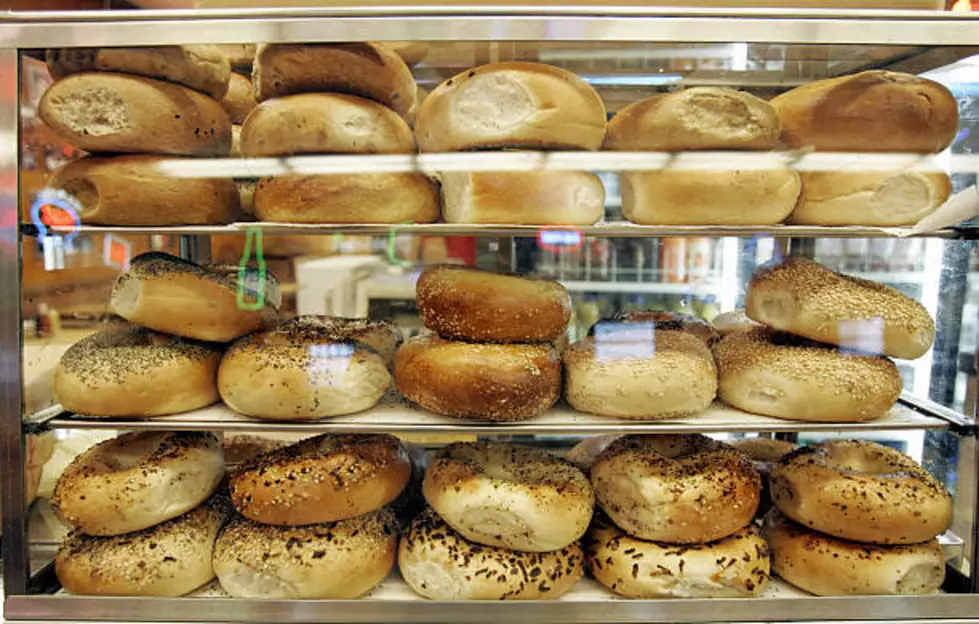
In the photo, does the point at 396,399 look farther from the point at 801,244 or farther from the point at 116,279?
the point at 801,244

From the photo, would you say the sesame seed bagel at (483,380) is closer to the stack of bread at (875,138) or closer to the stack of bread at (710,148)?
the stack of bread at (710,148)

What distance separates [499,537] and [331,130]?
1309 mm

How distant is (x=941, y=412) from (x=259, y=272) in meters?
2.29

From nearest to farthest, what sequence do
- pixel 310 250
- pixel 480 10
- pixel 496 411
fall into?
pixel 480 10
pixel 496 411
pixel 310 250

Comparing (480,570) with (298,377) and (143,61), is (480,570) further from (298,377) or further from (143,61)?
(143,61)

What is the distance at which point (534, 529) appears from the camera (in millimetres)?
1884

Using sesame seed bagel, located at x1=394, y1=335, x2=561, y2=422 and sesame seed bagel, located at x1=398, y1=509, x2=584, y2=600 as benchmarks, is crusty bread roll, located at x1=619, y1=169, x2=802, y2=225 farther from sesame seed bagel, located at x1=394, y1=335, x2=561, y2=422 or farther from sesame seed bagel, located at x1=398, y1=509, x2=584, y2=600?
sesame seed bagel, located at x1=398, y1=509, x2=584, y2=600

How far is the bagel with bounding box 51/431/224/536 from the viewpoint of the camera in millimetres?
1893

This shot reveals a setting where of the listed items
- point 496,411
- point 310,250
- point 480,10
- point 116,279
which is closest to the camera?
point 480,10

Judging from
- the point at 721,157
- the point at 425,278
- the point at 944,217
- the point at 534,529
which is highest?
the point at 721,157

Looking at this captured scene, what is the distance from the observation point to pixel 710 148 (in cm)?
191

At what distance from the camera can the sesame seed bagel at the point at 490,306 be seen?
1951 mm

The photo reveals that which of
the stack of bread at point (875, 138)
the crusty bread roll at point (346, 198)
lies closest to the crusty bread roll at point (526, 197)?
the crusty bread roll at point (346, 198)

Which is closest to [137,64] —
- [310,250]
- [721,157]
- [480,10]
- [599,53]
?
[310,250]
